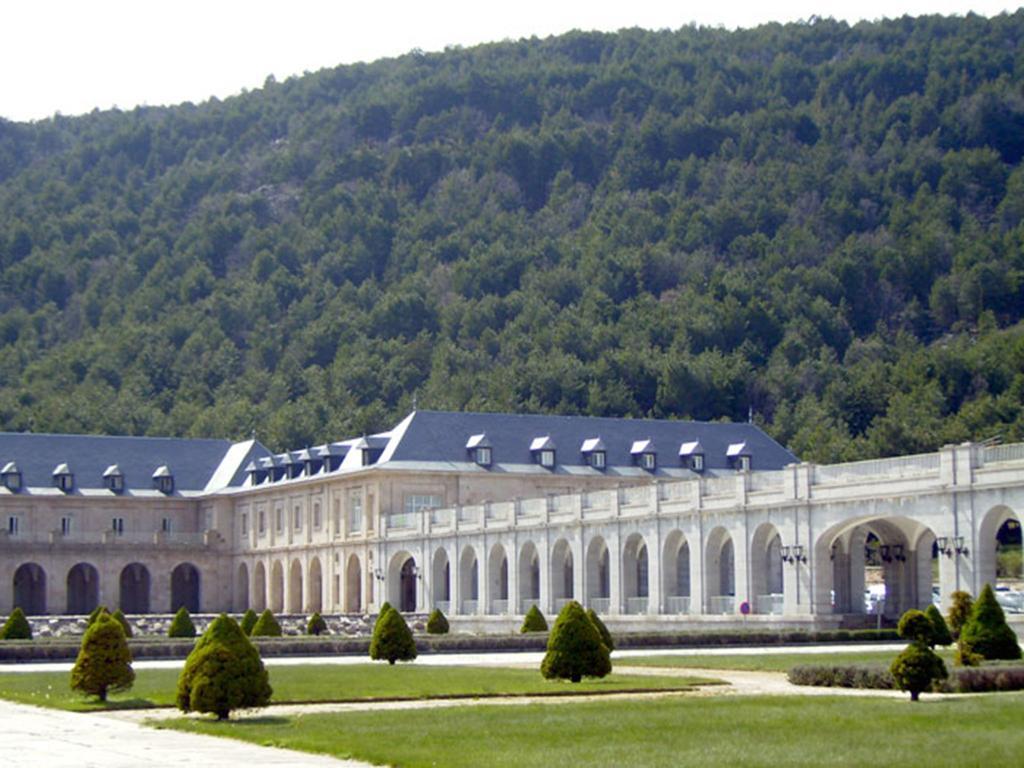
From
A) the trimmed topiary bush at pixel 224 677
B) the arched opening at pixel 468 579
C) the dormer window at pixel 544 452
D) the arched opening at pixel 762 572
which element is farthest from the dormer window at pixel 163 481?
the trimmed topiary bush at pixel 224 677

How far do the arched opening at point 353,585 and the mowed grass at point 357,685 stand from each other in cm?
5477

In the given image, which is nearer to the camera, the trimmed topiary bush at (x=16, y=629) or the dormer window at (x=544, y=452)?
the trimmed topiary bush at (x=16, y=629)

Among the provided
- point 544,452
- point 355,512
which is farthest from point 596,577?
point 355,512

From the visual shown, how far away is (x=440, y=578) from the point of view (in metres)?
93.2

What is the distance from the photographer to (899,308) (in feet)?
567

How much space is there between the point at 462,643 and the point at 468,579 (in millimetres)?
30433

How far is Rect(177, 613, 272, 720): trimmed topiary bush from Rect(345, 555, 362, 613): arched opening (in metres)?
70.2

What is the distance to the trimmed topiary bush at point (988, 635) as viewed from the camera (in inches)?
1506

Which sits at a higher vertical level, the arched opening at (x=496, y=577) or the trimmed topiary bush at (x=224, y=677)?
the arched opening at (x=496, y=577)

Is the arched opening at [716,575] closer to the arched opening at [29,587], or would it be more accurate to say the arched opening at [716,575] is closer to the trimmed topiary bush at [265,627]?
the trimmed topiary bush at [265,627]

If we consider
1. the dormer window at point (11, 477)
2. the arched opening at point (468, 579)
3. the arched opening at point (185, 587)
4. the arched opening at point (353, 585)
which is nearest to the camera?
the arched opening at point (468, 579)

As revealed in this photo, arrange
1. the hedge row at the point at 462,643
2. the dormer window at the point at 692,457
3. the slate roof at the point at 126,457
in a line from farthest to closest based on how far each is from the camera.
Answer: the slate roof at the point at 126,457 → the dormer window at the point at 692,457 → the hedge row at the point at 462,643

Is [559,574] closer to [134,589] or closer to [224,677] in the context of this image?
[134,589]

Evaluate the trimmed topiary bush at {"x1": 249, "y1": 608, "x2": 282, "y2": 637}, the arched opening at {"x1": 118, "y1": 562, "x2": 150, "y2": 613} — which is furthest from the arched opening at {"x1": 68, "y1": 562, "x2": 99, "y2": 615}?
the trimmed topiary bush at {"x1": 249, "y1": 608, "x2": 282, "y2": 637}
